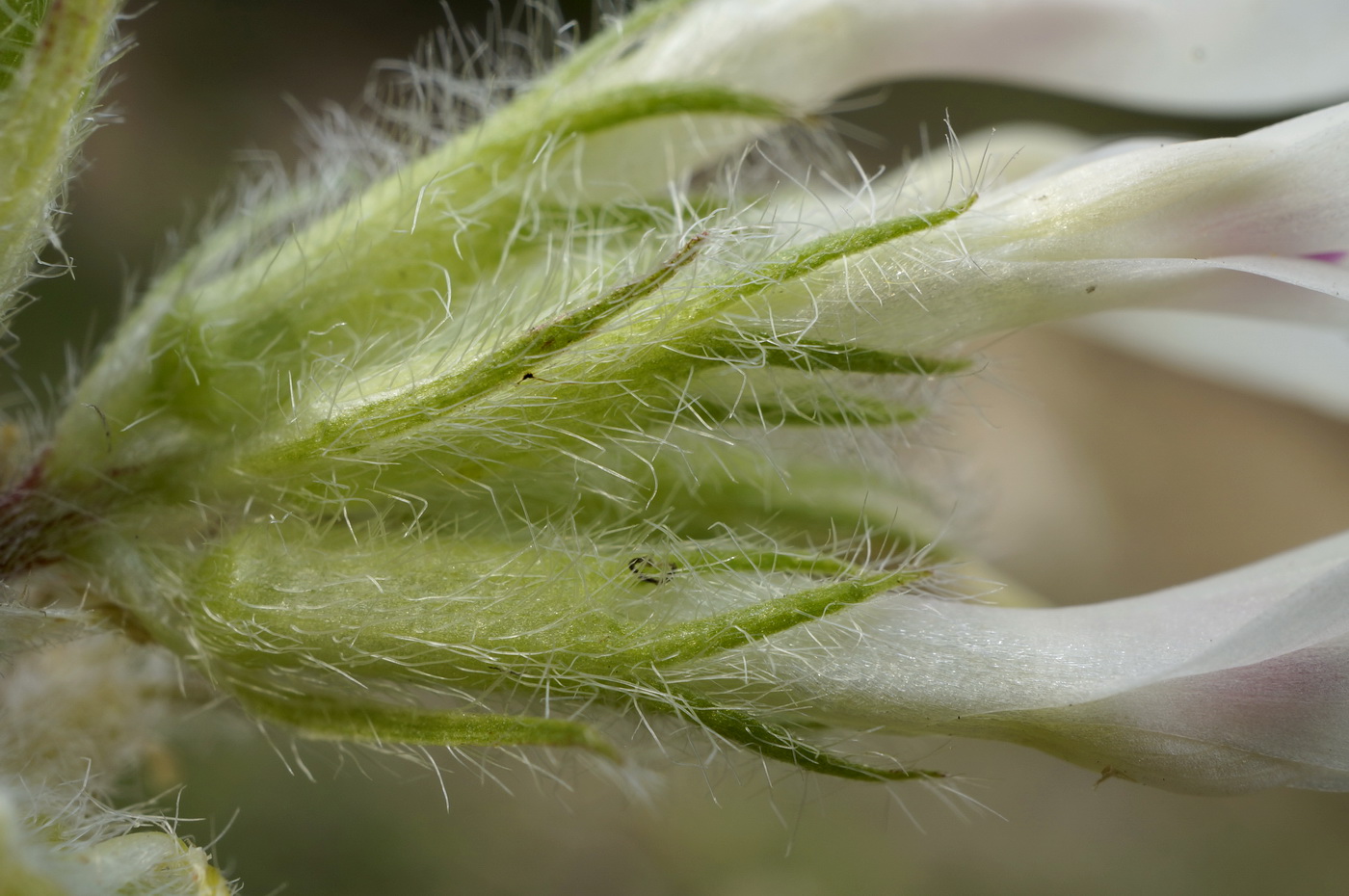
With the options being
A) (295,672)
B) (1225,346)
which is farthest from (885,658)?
(1225,346)

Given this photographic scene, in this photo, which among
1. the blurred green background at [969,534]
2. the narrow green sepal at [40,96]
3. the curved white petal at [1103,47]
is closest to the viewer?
the narrow green sepal at [40,96]

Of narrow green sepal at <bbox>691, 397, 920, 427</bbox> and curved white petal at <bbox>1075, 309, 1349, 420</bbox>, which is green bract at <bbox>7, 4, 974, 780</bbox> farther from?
curved white petal at <bbox>1075, 309, 1349, 420</bbox>

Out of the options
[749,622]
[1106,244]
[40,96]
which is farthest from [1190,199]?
[40,96]

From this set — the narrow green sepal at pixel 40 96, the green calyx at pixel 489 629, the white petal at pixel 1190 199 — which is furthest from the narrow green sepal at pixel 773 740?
the narrow green sepal at pixel 40 96

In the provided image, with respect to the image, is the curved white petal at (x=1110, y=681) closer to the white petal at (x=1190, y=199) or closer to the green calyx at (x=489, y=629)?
the green calyx at (x=489, y=629)

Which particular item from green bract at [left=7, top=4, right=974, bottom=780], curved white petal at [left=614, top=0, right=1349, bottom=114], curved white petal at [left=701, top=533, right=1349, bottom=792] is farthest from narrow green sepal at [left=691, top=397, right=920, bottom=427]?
curved white petal at [left=614, top=0, right=1349, bottom=114]

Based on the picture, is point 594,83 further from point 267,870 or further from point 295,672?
point 267,870
